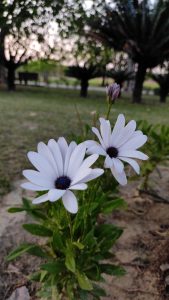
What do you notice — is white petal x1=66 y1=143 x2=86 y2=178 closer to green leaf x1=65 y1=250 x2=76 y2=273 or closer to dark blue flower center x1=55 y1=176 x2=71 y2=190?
dark blue flower center x1=55 y1=176 x2=71 y2=190

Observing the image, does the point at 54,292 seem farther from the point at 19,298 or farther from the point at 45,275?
the point at 19,298

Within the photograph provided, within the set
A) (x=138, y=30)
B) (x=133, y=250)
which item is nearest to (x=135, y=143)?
(x=133, y=250)

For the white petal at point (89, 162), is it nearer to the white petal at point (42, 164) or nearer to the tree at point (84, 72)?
the white petal at point (42, 164)

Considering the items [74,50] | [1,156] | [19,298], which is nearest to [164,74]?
[74,50]

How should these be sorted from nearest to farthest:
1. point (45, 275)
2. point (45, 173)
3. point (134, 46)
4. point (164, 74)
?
point (45, 173)
point (45, 275)
point (134, 46)
point (164, 74)

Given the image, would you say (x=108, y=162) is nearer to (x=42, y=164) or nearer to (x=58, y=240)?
(x=42, y=164)
